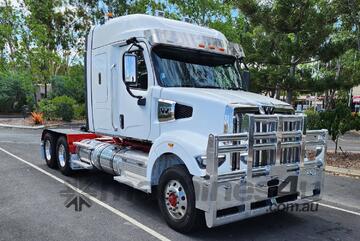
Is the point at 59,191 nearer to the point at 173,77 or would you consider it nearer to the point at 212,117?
the point at 173,77

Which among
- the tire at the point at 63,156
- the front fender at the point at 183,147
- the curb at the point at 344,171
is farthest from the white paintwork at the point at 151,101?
the curb at the point at 344,171

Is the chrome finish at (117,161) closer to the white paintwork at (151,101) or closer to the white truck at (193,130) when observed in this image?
the white truck at (193,130)

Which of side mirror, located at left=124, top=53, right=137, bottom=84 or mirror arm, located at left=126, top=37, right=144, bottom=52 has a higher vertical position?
mirror arm, located at left=126, top=37, right=144, bottom=52

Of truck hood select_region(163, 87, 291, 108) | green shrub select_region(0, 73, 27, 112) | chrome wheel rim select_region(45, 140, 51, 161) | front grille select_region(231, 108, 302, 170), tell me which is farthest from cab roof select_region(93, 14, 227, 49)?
green shrub select_region(0, 73, 27, 112)

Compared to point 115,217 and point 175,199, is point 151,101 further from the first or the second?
point 115,217

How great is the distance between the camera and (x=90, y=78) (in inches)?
327

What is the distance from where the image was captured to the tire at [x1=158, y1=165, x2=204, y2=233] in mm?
5152

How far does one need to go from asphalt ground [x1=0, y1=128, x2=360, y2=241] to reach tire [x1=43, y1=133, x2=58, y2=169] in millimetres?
1082

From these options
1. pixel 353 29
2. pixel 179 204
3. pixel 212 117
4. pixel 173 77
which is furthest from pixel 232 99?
pixel 353 29

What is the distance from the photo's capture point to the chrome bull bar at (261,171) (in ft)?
15.7

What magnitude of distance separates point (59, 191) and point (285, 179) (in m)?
4.38

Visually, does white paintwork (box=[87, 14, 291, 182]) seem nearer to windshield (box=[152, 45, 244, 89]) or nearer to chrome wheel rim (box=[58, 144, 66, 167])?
windshield (box=[152, 45, 244, 89])

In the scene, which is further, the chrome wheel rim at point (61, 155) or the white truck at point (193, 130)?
the chrome wheel rim at point (61, 155)

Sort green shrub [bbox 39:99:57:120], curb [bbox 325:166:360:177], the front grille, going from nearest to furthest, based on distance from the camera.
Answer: the front grille
curb [bbox 325:166:360:177]
green shrub [bbox 39:99:57:120]
